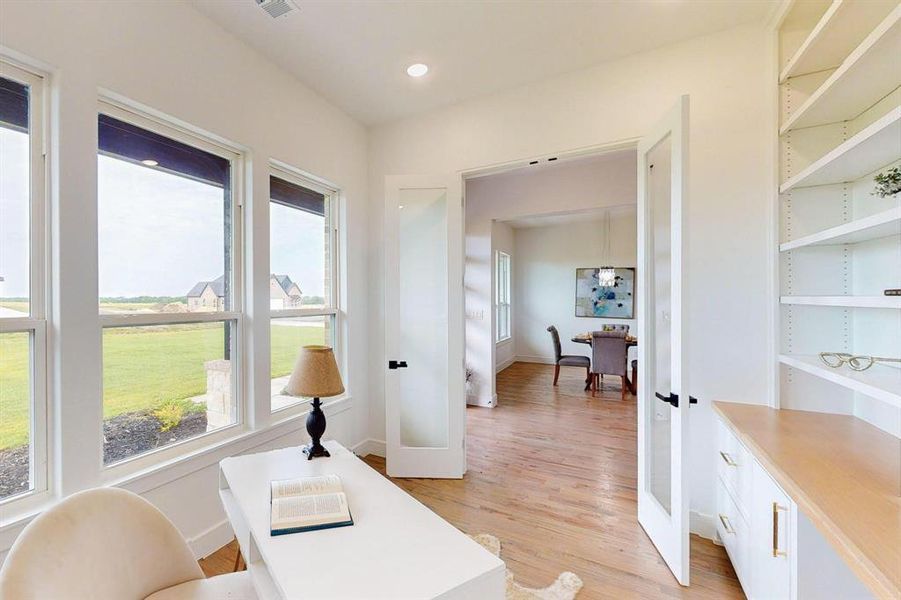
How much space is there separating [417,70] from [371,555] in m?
2.77

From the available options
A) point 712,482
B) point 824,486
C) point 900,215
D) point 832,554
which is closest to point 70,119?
point 900,215

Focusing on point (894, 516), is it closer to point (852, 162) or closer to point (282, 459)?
point (852, 162)

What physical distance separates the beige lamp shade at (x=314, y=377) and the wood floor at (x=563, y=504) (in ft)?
3.68

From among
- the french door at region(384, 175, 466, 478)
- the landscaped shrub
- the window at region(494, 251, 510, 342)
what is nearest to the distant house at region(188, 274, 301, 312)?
the landscaped shrub

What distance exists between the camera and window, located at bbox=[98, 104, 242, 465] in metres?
1.77

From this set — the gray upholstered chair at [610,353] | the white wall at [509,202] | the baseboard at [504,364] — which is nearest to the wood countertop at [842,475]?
the white wall at [509,202]

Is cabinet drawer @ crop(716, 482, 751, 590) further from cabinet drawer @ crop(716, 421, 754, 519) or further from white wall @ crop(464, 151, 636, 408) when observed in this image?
white wall @ crop(464, 151, 636, 408)

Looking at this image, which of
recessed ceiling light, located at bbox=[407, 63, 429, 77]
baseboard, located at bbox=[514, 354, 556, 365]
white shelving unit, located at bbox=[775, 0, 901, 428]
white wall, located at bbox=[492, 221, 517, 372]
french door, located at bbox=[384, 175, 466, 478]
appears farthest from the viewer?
baseboard, located at bbox=[514, 354, 556, 365]

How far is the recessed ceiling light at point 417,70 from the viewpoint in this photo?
2.53 metres

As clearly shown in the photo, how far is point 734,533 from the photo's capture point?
1800 millimetres

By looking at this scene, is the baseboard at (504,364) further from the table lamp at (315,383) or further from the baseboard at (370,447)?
the table lamp at (315,383)

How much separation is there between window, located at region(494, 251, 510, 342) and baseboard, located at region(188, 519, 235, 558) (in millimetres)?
5438

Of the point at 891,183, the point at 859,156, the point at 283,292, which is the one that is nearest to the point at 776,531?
the point at 891,183

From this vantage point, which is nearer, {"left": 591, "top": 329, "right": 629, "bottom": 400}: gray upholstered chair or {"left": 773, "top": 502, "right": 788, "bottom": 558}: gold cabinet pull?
{"left": 773, "top": 502, "right": 788, "bottom": 558}: gold cabinet pull
